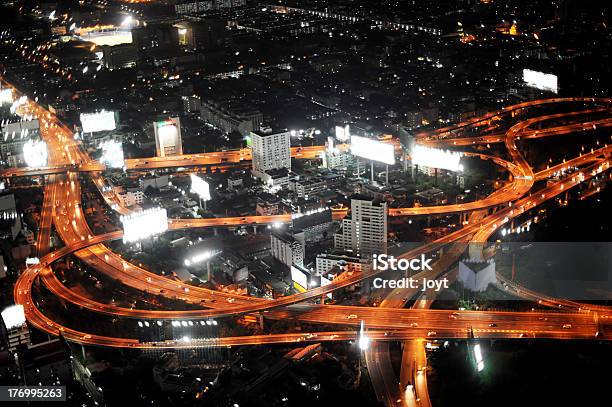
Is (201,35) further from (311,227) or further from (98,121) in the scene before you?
(311,227)

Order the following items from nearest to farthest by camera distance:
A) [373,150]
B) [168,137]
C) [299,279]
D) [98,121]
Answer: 1. [299,279]
2. [373,150]
3. [168,137]
4. [98,121]

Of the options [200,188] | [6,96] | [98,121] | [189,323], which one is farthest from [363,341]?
[6,96]

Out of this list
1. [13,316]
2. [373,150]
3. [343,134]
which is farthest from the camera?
[343,134]

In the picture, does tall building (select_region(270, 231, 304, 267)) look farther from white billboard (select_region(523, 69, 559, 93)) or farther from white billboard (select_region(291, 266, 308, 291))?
white billboard (select_region(523, 69, 559, 93))

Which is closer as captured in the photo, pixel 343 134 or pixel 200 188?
pixel 200 188

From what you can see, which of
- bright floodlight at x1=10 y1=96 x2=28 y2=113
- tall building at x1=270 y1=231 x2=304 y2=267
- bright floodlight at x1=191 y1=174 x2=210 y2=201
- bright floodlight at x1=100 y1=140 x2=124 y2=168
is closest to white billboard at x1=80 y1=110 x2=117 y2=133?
bright floodlight at x1=100 y1=140 x2=124 y2=168

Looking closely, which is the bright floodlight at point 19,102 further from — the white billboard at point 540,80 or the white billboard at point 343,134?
the white billboard at point 540,80
